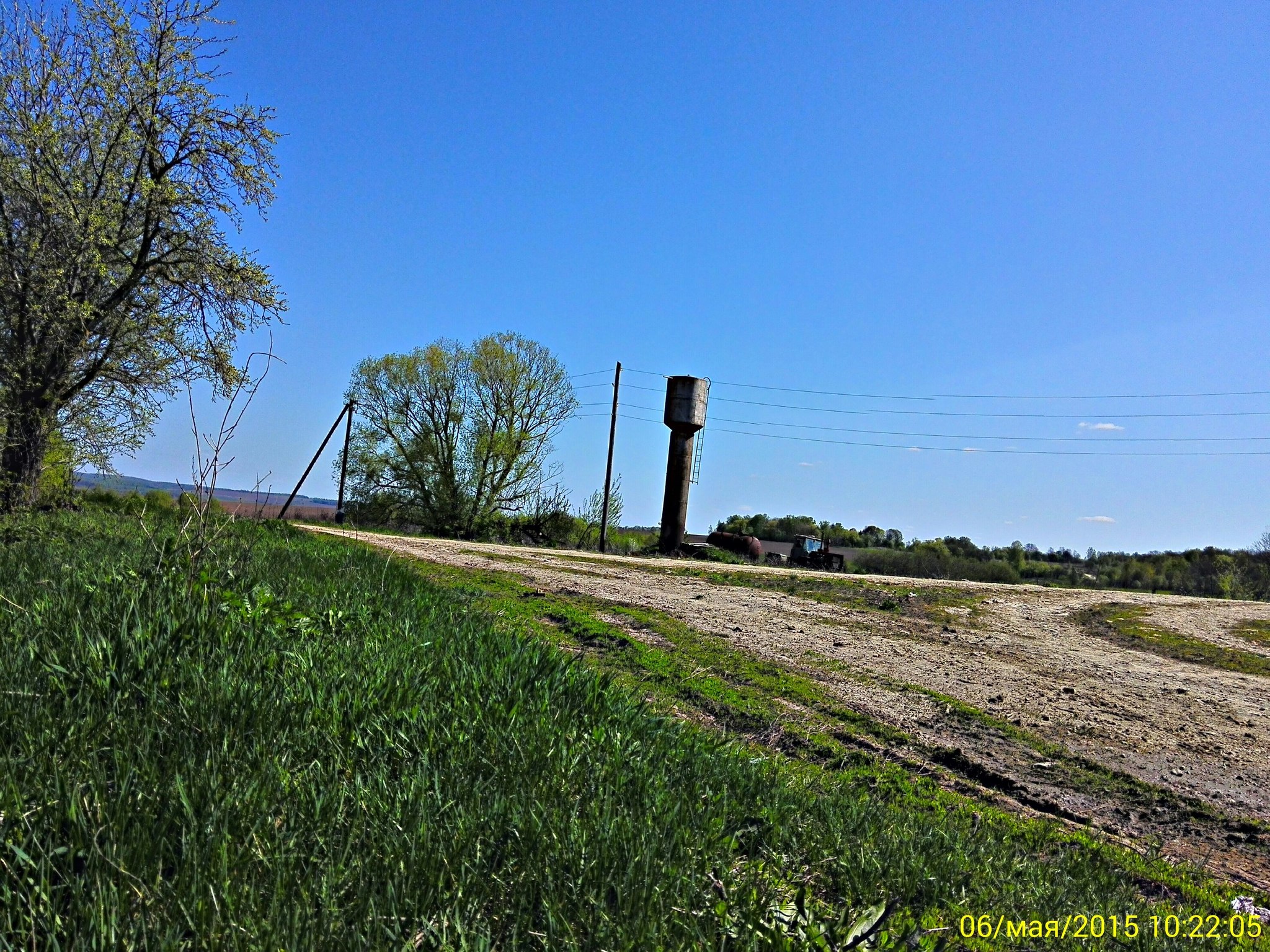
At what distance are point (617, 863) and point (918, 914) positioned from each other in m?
1.12

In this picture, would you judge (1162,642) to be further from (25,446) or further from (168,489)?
(25,446)

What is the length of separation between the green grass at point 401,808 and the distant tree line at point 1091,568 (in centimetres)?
1892

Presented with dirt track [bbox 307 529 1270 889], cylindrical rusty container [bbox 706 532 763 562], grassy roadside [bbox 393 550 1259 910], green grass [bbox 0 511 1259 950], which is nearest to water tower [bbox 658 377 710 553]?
Result: cylindrical rusty container [bbox 706 532 763 562]

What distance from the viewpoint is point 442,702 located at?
3.36 metres

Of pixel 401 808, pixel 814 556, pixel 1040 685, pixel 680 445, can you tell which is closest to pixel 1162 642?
pixel 1040 685

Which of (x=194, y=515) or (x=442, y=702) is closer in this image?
(x=442, y=702)

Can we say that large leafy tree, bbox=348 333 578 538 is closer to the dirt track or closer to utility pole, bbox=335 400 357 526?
utility pole, bbox=335 400 357 526

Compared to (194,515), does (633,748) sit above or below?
below

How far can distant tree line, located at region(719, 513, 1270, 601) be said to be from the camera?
23500 mm

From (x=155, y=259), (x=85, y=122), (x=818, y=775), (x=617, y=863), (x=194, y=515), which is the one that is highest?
(x=85, y=122)

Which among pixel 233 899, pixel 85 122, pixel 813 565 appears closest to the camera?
pixel 233 899

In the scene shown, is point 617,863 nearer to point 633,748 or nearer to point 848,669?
point 633,748

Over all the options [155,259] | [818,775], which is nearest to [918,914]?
[818,775]
